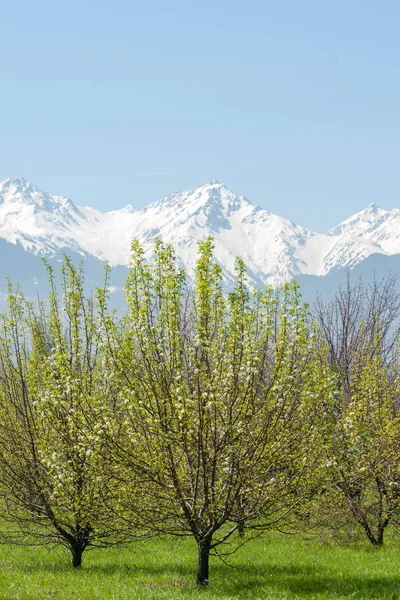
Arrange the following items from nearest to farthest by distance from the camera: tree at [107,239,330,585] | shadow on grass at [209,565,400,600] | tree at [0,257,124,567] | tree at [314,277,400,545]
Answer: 1. tree at [107,239,330,585]
2. shadow on grass at [209,565,400,600]
3. tree at [0,257,124,567]
4. tree at [314,277,400,545]

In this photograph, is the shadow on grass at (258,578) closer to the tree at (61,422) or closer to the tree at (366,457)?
the tree at (61,422)

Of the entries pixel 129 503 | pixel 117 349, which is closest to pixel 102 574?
pixel 129 503

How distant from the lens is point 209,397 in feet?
45.1

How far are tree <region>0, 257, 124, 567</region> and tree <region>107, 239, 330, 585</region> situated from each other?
3.00 feet

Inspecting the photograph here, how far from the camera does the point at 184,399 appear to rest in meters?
13.7

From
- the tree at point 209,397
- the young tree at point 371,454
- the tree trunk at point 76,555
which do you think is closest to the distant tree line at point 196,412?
the tree at point 209,397

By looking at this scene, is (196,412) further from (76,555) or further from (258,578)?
(76,555)

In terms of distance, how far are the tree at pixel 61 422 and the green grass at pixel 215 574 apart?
122 centimetres

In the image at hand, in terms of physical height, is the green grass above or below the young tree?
below

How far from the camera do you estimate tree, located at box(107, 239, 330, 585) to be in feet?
46.5

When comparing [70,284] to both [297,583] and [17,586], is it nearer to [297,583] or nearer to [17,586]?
[17,586]

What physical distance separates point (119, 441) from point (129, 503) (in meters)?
1.42

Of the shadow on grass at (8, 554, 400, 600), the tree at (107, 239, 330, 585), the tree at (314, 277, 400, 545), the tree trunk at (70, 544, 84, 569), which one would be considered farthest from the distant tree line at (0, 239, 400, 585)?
the tree trunk at (70, 544, 84, 569)

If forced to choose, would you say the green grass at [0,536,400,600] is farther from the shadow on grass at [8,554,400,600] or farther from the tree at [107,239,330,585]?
the tree at [107,239,330,585]
